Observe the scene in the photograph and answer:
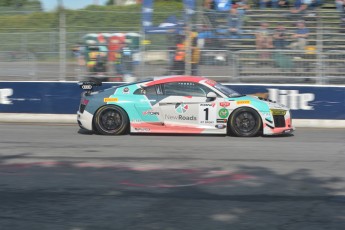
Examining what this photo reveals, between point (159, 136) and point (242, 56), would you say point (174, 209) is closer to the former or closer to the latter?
point (159, 136)

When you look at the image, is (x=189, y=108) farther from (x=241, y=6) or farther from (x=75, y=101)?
(x=241, y=6)

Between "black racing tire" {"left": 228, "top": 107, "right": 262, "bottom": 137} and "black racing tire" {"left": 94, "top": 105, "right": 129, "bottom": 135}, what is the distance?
227 cm

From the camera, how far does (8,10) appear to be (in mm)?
16859

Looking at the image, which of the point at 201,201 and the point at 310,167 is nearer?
the point at 201,201

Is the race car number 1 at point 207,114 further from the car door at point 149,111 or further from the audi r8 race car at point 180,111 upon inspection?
the car door at point 149,111

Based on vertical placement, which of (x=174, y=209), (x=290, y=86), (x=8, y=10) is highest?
(x=8, y=10)

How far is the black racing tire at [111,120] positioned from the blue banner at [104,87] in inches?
128


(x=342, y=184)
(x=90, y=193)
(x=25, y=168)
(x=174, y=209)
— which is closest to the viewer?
(x=174, y=209)

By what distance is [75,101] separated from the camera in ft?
51.3

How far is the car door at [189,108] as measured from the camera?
12188mm

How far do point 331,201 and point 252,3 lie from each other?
1339 centimetres

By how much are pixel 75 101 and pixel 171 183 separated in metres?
8.59

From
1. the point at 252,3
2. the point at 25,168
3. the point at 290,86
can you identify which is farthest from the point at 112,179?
the point at 252,3

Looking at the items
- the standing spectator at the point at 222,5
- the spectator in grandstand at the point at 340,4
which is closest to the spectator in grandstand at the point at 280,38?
the standing spectator at the point at 222,5
